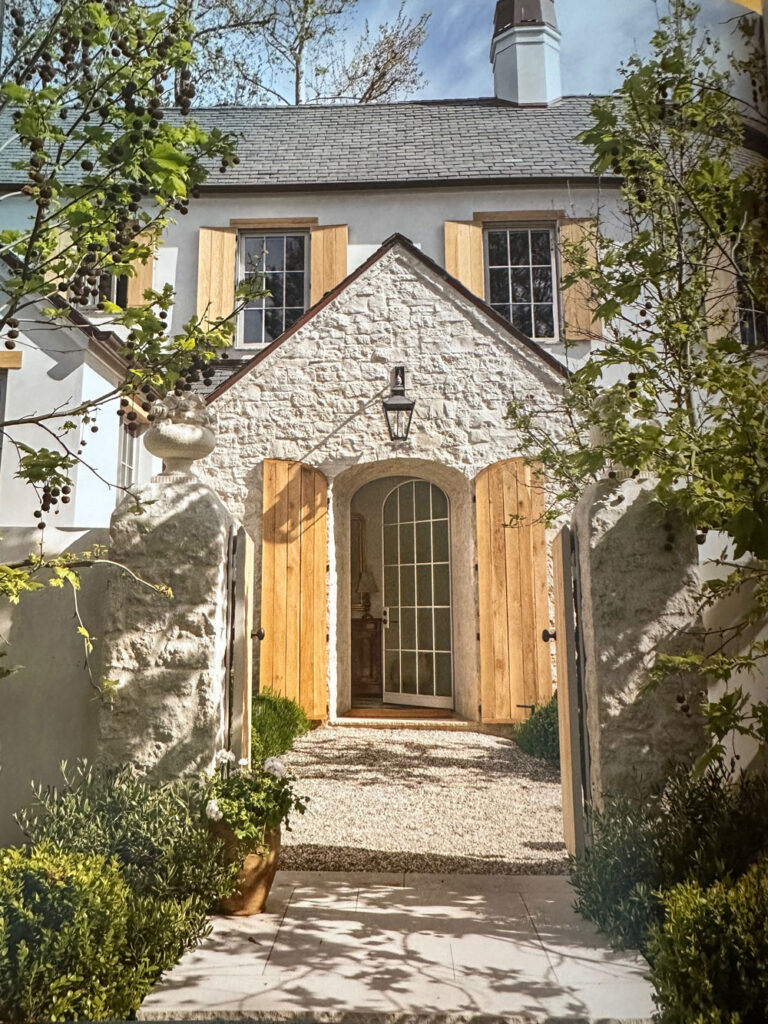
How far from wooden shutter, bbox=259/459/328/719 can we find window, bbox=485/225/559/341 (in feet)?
10.3

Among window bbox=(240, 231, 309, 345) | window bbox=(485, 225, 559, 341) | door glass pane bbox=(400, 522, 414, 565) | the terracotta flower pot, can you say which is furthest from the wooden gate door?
window bbox=(240, 231, 309, 345)

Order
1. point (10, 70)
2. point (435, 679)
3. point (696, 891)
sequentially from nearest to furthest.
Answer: point (696, 891) < point (10, 70) < point (435, 679)

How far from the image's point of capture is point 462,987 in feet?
8.14

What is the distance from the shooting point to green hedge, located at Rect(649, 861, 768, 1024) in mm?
1987

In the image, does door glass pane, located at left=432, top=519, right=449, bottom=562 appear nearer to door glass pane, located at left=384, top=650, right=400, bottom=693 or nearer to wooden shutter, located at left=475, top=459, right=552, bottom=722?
wooden shutter, located at left=475, top=459, right=552, bottom=722

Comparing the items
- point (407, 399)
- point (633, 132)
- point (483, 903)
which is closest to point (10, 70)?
point (633, 132)

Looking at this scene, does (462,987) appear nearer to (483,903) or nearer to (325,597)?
(483,903)

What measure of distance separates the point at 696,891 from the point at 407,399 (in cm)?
584

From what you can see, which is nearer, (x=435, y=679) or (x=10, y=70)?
(x=10, y=70)

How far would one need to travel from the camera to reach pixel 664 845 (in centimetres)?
285

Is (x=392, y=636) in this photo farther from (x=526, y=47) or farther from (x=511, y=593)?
(x=526, y=47)

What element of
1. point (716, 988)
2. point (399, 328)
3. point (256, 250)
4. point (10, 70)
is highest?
point (256, 250)

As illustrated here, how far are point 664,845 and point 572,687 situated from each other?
0.92 m

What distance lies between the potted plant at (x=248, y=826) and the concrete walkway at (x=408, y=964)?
90 mm
